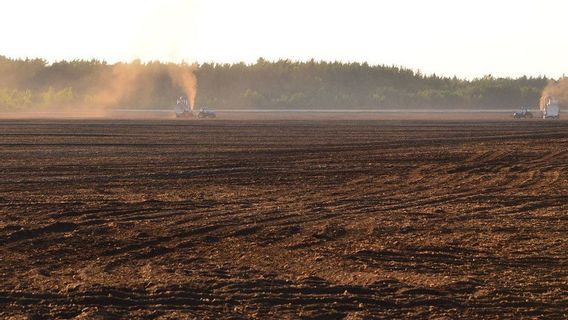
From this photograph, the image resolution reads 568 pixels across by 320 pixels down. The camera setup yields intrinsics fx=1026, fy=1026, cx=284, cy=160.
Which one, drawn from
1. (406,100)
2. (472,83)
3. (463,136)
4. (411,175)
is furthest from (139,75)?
(411,175)

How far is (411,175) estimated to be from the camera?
2372 centimetres

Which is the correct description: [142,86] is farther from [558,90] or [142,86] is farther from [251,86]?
[558,90]

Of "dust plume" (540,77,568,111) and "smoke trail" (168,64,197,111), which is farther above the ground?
"smoke trail" (168,64,197,111)

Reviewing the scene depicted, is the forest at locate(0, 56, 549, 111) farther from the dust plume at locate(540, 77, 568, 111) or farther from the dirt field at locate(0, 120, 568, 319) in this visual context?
the dirt field at locate(0, 120, 568, 319)

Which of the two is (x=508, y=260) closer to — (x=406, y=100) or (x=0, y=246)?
(x=0, y=246)

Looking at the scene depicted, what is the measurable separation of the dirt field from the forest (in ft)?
240

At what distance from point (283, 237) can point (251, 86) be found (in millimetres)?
100562

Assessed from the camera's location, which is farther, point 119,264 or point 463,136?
point 463,136

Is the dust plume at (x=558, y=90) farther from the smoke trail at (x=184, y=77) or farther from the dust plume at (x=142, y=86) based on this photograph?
the dust plume at (x=142, y=86)

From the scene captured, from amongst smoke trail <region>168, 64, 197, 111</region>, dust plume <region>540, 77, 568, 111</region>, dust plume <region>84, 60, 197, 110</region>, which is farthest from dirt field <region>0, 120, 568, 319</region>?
smoke trail <region>168, 64, 197, 111</region>

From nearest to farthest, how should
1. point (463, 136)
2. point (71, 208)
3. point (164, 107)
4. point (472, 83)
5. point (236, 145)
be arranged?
point (71, 208), point (236, 145), point (463, 136), point (164, 107), point (472, 83)

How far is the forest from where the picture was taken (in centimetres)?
10150

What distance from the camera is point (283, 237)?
1418 centimetres

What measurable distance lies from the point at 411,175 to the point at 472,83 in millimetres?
96177
